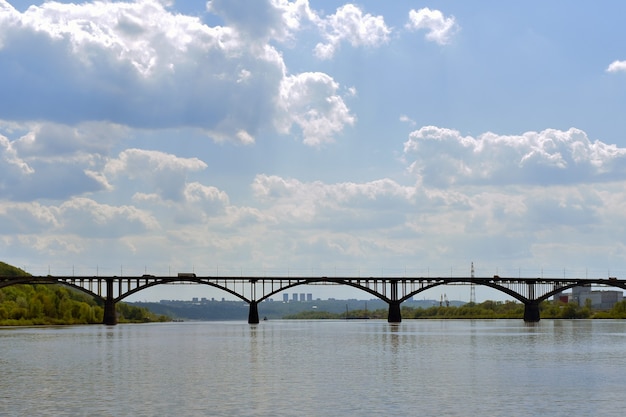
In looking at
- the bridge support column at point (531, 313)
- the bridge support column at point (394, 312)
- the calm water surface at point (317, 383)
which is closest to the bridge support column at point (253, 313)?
the bridge support column at point (394, 312)

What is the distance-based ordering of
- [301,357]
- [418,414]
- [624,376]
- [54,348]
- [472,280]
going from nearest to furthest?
[418,414] → [624,376] → [301,357] → [54,348] → [472,280]

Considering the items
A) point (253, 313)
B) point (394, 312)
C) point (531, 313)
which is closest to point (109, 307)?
point (253, 313)

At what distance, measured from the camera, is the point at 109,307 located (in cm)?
17338

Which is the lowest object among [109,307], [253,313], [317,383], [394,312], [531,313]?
[531,313]

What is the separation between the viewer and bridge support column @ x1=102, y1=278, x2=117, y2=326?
557 feet

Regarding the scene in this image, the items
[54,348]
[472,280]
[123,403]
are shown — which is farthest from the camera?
[472,280]

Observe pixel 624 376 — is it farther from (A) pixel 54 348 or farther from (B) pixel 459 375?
(A) pixel 54 348

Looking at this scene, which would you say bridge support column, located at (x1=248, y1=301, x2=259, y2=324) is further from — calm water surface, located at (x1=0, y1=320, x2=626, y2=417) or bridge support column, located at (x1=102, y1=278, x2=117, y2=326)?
calm water surface, located at (x1=0, y1=320, x2=626, y2=417)

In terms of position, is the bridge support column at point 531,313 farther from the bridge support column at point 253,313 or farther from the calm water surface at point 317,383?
the calm water surface at point 317,383

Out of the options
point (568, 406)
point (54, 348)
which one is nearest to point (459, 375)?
point (568, 406)

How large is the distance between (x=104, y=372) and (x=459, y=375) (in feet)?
72.3

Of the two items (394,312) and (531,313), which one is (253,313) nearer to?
(394,312)

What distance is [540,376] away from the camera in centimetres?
5272

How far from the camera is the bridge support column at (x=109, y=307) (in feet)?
557
